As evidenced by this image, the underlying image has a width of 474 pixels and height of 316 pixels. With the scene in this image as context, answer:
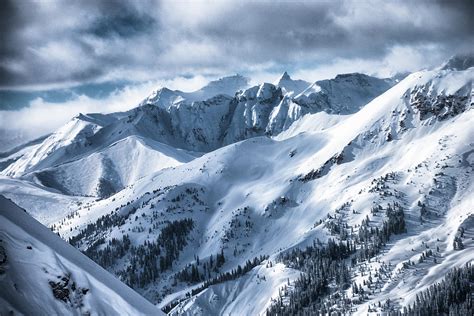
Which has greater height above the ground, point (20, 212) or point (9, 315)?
point (20, 212)

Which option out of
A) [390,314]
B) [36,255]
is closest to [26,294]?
[36,255]

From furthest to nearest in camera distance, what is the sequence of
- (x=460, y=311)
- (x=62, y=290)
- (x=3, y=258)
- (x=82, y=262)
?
(x=460, y=311), (x=82, y=262), (x=62, y=290), (x=3, y=258)

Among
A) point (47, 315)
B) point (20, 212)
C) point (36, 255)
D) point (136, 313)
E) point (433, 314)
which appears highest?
point (20, 212)

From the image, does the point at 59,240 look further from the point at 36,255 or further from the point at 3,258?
the point at 3,258

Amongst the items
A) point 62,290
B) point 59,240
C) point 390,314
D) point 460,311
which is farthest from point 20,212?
point 460,311

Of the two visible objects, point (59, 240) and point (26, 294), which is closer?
point (26, 294)

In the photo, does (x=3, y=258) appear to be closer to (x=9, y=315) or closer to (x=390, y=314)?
(x=9, y=315)

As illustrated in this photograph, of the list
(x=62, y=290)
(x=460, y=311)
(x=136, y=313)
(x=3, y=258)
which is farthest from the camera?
(x=460, y=311)
